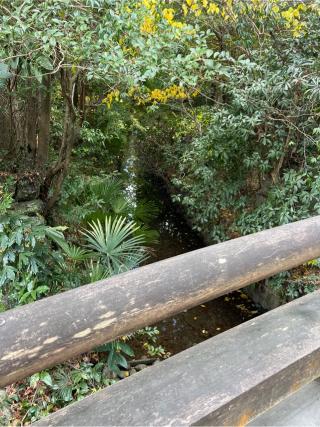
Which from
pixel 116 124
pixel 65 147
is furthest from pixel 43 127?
pixel 116 124

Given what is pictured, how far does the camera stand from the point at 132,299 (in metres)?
1.03

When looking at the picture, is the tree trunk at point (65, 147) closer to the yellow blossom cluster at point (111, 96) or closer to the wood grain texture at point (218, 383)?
the yellow blossom cluster at point (111, 96)

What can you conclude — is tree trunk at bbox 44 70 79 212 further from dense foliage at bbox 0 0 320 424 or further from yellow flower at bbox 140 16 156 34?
yellow flower at bbox 140 16 156 34

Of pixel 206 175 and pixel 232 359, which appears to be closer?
pixel 232 359

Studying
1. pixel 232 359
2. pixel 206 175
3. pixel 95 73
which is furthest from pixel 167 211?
pixel 232 359

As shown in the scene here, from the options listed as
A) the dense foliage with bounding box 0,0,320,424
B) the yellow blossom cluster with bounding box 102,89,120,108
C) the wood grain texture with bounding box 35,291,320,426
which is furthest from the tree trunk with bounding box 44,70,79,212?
the wood grain texture with bounding box 35,291,320,426

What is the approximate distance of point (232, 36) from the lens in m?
5.25

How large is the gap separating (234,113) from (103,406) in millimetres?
4434

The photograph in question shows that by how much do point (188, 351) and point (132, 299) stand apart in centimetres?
39

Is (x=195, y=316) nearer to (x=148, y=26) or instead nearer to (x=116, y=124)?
(x=148, y=26)

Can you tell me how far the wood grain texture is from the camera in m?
1.02

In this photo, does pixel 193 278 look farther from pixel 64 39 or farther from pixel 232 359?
pixel 64 39

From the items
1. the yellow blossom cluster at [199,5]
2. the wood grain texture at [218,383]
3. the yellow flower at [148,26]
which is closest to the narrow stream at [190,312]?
the wood grain texture at [218,383]

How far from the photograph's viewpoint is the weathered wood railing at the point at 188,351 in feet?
2.97
